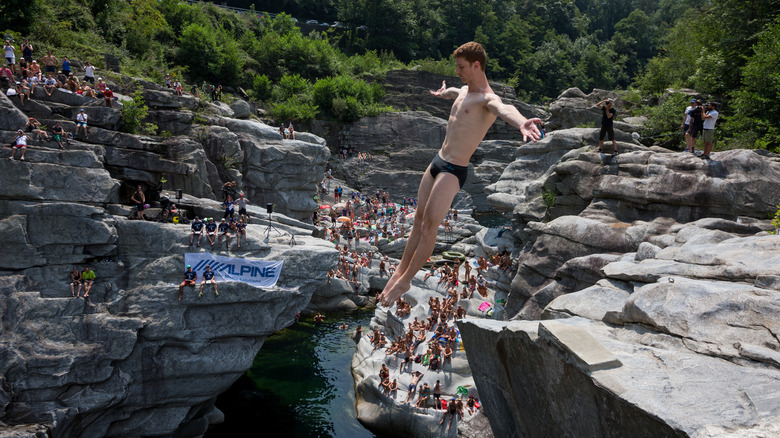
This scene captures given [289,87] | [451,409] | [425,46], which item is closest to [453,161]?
[451,409]

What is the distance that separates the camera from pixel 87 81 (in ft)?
64.6

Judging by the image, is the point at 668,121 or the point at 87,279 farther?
the point at 668,121

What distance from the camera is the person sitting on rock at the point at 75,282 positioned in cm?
1453

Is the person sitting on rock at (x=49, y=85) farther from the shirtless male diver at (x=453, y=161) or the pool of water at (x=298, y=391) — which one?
the shirtless male diver at (x=453, y=161)

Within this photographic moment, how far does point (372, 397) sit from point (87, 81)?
54.9 feet

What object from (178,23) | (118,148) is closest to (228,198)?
(118,148)

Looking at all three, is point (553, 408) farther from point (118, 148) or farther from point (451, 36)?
point (451, 36)

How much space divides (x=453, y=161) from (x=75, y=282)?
14288 mm

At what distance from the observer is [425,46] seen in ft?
202

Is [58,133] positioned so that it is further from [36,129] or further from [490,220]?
[490,220]

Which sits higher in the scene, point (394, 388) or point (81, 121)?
point (81, 121)

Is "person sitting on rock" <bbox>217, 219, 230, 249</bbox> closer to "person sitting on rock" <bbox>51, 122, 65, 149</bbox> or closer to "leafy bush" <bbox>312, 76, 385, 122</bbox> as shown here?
"person sitting on rock" <bbox>51, 122, 65, 149</bbox>

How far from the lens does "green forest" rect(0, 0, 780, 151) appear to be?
68.0 feet

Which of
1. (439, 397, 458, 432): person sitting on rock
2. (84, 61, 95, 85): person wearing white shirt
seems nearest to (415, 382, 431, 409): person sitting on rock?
(439, 397, 458, 432): person sitting on rock
